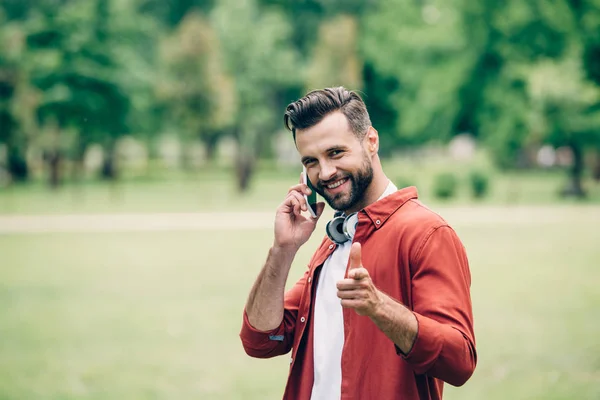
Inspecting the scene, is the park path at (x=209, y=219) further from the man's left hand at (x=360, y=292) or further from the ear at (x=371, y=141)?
the man's left hand at (x=360, y=292)

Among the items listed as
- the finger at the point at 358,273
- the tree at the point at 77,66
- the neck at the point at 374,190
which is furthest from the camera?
the tree at the point at 77,66

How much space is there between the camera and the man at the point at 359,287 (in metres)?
2.14

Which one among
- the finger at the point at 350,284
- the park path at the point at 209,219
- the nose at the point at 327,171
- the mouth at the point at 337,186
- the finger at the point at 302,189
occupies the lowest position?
the park path at the point at 209,219

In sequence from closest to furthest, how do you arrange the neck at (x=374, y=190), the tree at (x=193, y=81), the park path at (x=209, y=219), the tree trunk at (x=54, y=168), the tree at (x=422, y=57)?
the neck at (x=374, y=190), the park path at (x=209, y=219), the tree at (x=193, y=81), the tree at (x=422, y=57), the tree trunk at (x=54, y=168)

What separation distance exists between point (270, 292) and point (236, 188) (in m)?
31.5

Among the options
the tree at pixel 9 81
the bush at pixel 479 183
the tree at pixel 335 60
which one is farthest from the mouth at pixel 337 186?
the tree at pixel 9 81

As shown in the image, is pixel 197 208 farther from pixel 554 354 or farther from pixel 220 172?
pixel 220 172

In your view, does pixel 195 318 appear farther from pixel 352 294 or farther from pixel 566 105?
pixel 566 105

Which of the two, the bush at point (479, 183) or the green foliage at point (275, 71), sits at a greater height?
the green foliage at point (275, 71)

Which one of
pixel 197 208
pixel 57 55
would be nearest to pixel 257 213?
pixel 197 208

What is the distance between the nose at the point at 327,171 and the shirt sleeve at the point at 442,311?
45 cm

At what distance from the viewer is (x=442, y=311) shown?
7.15 ft

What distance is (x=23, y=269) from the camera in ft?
42.9

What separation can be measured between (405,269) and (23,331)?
7.51 m
